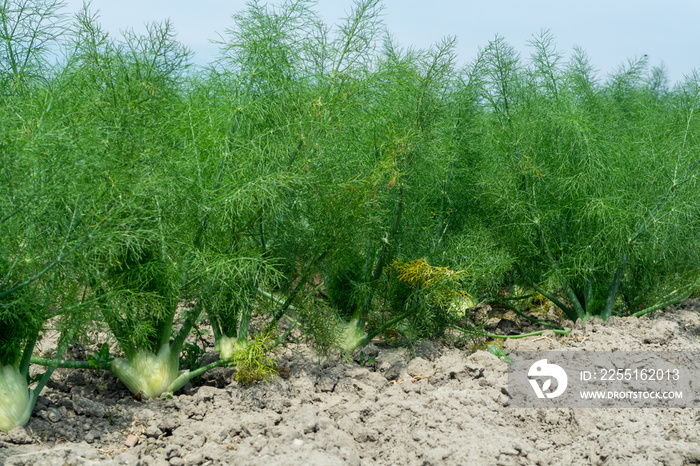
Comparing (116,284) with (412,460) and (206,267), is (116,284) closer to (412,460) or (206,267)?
(206,267)

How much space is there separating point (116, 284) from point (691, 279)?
484 centimetres

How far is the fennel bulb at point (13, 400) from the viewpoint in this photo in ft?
9.78

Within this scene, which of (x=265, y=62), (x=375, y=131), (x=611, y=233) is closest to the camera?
(x=265, y=62)

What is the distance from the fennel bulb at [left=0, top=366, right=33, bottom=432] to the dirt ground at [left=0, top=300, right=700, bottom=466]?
5cm

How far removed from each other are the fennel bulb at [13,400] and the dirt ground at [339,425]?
0.05 m

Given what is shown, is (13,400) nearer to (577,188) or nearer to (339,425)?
(339,425)

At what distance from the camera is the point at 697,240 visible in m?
5.25

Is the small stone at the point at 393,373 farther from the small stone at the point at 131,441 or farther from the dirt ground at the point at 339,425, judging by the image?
the small stone at the point at 131,441

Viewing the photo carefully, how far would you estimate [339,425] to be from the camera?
3260 mm

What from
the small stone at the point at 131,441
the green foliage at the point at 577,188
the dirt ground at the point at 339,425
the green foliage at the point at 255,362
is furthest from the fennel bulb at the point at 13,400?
the green foliage at the point at 577,188

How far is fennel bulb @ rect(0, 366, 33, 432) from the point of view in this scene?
298 centimetres

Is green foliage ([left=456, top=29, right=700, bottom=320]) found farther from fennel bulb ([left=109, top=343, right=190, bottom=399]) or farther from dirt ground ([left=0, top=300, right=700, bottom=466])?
fennel bulb ([left=109, top=343, right=190, bottom=399])

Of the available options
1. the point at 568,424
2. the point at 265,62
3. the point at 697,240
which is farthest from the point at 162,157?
the point at 697,240

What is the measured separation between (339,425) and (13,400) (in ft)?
5.00
